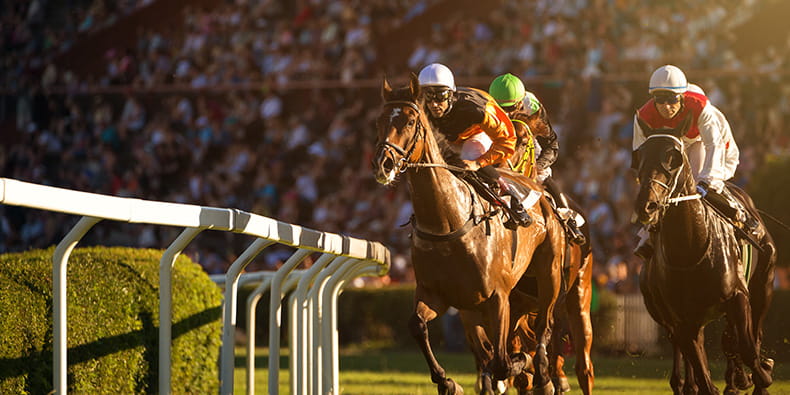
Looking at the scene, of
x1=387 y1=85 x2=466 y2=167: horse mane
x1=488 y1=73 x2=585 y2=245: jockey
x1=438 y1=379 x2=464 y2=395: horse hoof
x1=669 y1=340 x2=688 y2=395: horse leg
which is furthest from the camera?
x1=488 y1=73 x2=585 y2=245: jockey

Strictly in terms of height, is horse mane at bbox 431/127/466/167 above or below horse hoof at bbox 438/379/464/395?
above

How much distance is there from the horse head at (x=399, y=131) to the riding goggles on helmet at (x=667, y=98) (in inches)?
59.7

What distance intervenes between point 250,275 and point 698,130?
8.34ft

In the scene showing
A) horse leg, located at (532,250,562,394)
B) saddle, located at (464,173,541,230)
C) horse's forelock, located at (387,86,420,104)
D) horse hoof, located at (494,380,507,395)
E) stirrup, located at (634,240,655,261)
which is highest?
horse's forelock, located at (387,86,420,104)

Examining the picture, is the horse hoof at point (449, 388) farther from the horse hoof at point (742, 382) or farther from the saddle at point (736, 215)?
the saddle at point (736, 215)

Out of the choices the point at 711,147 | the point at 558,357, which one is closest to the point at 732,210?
the point at 711,147

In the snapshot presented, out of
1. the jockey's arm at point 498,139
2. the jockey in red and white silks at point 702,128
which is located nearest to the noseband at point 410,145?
the jockey's arm at point 498,139

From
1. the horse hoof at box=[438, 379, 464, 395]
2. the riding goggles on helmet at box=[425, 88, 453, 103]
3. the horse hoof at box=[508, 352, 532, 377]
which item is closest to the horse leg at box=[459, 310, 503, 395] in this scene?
the horse hoof at box=[508, 352, 532, 377]

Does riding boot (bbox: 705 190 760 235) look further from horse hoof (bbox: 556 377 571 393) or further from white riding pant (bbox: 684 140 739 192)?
horse hoof (bbox: 556 377 571 393)

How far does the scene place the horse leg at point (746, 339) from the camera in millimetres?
5863

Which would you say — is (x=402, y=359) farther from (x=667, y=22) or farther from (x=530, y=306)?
(x=667, y=22)

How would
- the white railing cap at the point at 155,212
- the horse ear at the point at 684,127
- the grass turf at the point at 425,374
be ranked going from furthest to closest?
1. the grass turf at the point at 425,374
2. the horse ear at the point at 684,127
3. the white railing cap at the point at 155,212

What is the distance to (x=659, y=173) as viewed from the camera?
5.75 m

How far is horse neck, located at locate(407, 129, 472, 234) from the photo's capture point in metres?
5.30
